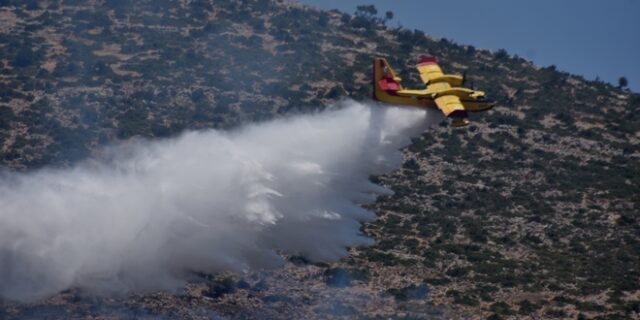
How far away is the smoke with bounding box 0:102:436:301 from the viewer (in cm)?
6862

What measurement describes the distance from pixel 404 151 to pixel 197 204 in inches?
1027

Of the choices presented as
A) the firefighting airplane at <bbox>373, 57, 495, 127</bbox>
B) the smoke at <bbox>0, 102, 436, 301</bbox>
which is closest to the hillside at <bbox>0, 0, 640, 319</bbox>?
the smoke at <bbox>0, 102, 436, 301</bbox>

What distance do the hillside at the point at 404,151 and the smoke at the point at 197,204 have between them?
1.60 m

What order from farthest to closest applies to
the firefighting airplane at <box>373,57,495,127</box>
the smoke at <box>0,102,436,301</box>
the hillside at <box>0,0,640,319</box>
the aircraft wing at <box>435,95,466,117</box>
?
the firefighting airplane at <box>373,57,495,127</box> < the aircraft wing at <box>435,95,466,117</box> < the hillside at <box>0,0,640,319</box> < the smoke at <box>0,102,436,301</box>

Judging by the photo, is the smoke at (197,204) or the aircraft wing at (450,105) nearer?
the smoke at (197,204)

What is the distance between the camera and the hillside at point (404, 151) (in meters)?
72.2

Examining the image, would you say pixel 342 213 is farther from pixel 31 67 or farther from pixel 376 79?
pixel 31 67

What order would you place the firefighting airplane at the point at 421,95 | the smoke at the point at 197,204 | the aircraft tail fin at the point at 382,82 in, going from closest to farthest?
the smoke at the point at 197,204
the firefighting airplane at the point at 421,95
the aircraft tail fin at the point at 382,82

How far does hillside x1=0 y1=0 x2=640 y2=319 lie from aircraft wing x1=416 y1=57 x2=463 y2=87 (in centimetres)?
834

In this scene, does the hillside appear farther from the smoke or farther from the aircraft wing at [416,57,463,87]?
the aircraft wing at [416,57,463,87]

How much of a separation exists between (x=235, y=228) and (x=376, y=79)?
48.2 ft

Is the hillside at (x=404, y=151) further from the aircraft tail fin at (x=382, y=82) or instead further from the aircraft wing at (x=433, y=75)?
the aircraft tail fin at (x=382, y=82)

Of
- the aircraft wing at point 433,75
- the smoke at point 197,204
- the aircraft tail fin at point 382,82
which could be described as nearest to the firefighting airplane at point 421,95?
the aircraft tail fin at point 382,82

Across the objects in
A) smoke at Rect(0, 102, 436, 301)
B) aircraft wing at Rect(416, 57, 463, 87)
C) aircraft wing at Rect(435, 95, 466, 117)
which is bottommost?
smoke at Rect(0, 102, 436, 301)
